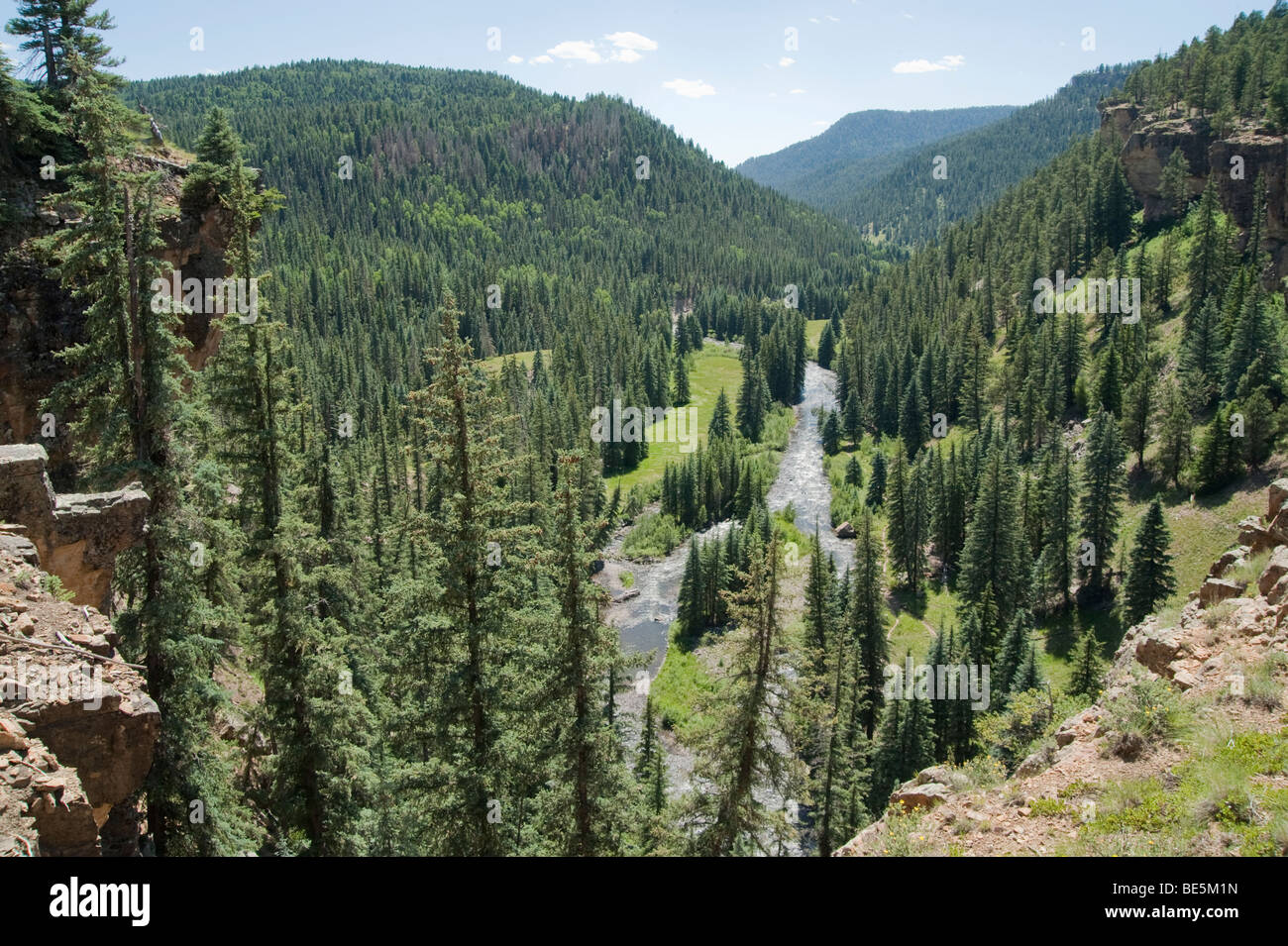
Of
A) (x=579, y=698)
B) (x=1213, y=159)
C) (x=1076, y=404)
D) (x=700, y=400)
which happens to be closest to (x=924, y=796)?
(x=579, y=698)

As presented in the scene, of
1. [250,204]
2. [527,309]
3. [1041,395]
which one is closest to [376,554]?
[250,204]

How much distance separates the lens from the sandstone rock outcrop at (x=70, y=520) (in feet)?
51.0

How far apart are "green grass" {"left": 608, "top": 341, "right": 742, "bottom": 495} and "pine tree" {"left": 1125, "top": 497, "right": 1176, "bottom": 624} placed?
2463 inches

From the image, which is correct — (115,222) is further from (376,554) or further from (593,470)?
(593,470)

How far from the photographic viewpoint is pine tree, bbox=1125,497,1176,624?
55594 mm

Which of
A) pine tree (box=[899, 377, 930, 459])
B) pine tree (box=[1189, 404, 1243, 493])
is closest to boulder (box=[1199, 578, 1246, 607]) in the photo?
pine tree (box=[1189, 404, 1243, 493])

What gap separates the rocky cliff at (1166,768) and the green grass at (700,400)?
8855cm

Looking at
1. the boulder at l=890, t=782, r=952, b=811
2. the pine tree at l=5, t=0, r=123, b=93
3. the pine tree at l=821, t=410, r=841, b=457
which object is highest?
the pine tree at l=5, t=0, r=123, b=93

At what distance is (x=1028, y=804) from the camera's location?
1397cm

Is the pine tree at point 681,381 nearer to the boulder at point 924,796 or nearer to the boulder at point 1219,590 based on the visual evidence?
the boulder at point 1219,590

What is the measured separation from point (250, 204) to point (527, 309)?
6298 inches

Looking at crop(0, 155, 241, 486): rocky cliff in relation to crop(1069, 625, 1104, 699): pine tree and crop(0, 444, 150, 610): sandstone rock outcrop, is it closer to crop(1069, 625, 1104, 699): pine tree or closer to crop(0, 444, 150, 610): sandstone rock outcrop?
crop(0, 444, 150, 610): sandstone rock outcrop

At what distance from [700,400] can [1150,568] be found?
9426 centimetres

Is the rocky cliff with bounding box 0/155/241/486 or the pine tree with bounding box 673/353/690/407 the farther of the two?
the pine tree with bounding box 673/353/690/407
